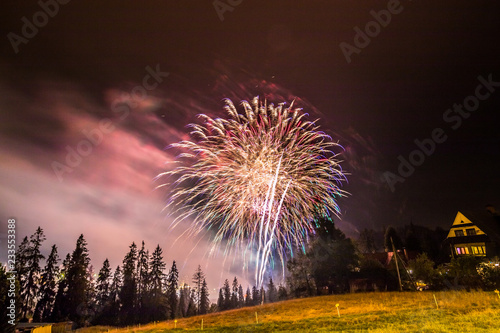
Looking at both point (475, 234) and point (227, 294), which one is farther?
point (227, 294)

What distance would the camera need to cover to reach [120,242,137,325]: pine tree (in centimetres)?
6912

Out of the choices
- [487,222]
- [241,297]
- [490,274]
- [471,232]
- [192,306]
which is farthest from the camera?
[241,297]

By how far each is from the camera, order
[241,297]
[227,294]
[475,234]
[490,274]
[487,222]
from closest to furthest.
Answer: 1. [490,274]
2. [475,234]
3. [487,222]
4. [227,294]
5. [241,297]

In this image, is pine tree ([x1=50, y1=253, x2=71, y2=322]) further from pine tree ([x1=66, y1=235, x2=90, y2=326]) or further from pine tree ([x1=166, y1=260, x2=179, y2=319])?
pine tree ([x1=166, y1=260, x2=179, y2=319])

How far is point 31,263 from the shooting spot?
5428 centimetres

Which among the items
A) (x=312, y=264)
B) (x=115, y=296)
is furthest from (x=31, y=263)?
(x=312, y=264)

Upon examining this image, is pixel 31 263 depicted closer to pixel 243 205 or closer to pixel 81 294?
pixel 81 294

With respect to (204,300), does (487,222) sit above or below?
above

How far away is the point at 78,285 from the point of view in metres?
55.6

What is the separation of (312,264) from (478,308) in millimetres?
36122

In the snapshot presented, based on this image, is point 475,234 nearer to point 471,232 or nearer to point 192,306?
point 471,232

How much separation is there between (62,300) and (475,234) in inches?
3141

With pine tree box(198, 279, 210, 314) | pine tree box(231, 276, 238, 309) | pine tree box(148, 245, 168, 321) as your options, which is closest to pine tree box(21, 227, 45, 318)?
pine tree box(148, 245, 168, 321)

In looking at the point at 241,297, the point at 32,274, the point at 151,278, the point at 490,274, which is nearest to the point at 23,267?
the point at 32,274
